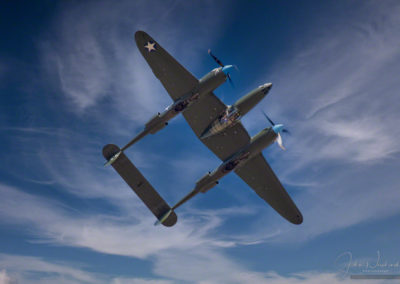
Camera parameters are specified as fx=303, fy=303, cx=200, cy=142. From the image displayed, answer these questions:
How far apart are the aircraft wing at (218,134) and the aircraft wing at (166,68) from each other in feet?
8.03

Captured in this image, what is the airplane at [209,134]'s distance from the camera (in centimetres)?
3441

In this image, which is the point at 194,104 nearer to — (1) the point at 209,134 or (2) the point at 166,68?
(1) the point at 209,134

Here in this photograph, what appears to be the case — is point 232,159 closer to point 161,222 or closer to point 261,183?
point 261,183

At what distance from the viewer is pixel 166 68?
35.3 m

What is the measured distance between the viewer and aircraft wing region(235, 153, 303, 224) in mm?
39188

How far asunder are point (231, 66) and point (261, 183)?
16.0m

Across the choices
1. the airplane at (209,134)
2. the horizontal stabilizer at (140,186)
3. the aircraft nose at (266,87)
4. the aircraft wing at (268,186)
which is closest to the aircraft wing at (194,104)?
the airplane at (209,134)

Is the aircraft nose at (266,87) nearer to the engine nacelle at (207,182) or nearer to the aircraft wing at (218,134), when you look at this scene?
the aircraft wing at (218,134)

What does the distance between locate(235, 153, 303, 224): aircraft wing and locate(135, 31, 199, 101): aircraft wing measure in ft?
42.0

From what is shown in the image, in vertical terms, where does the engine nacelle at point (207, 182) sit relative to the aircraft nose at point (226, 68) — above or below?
below

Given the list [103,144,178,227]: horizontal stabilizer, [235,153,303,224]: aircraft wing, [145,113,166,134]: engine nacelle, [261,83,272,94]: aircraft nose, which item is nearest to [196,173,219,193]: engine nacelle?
[235,153,303,224]: aircraft wing

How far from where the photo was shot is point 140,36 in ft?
112

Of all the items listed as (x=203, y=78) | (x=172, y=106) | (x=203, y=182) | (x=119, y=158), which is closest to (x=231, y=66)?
(x=203, y=78)

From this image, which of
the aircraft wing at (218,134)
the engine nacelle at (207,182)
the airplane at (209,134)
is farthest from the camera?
the engine nacelle at (207,182)
